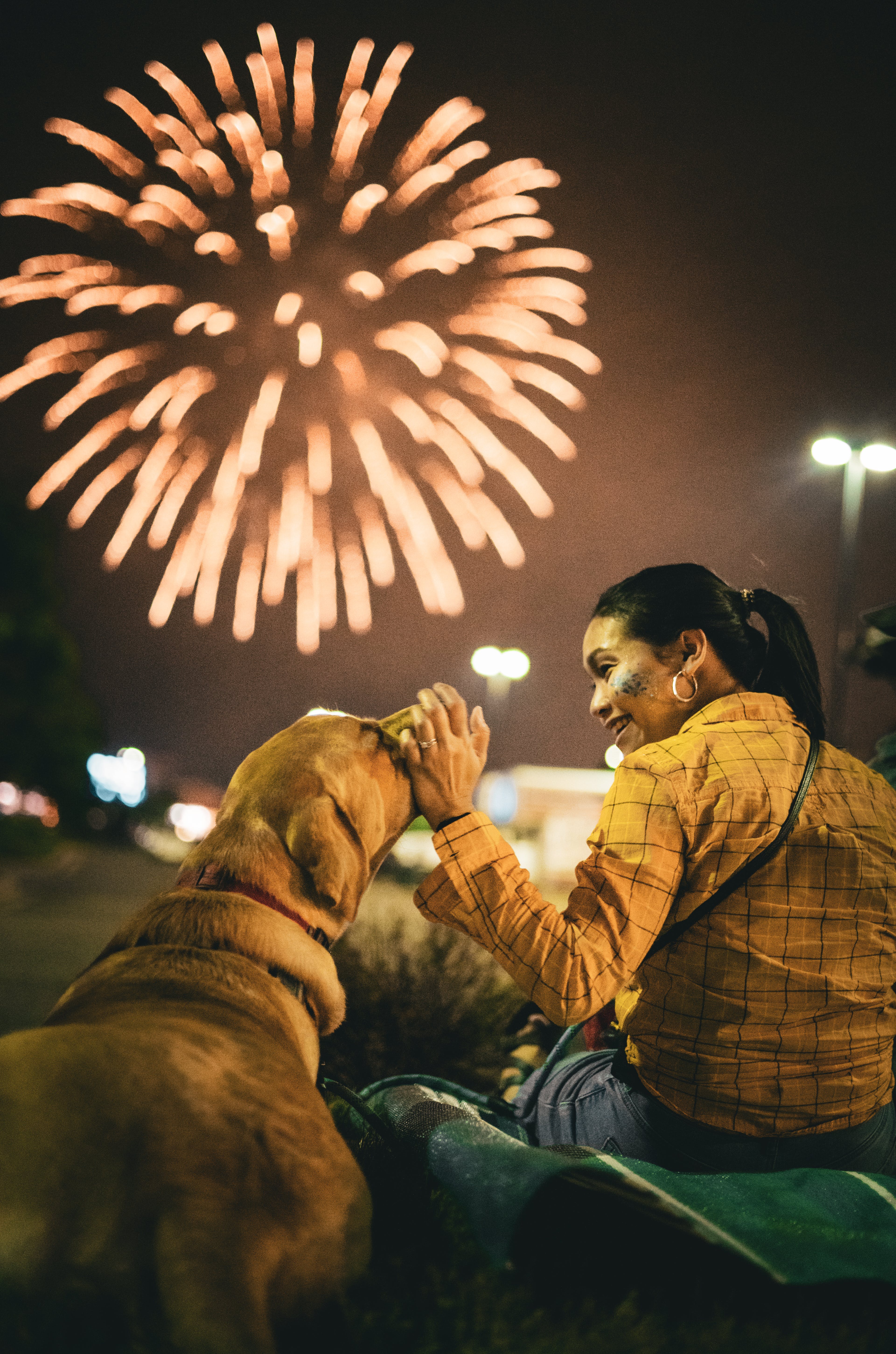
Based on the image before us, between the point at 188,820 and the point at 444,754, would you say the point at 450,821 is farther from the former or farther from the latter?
the point at 188,820

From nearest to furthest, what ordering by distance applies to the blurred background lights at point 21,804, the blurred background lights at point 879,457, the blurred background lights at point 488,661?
1. the blurred background lights at point 879,457
2. the blurred background lights at point 488,661
3. the blurred background lights at point 21,804

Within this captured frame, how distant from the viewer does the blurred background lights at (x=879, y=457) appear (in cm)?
1088

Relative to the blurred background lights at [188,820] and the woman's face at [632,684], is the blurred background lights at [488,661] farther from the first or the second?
the blurred background lights at [188,820]

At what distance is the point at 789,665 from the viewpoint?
2.66 meters

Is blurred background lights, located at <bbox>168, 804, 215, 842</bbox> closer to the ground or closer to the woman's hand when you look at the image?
the woman's hand

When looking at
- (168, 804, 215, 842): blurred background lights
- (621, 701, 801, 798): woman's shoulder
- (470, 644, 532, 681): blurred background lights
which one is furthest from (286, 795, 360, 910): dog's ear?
(168, 804, 215, 842): blurred background lights

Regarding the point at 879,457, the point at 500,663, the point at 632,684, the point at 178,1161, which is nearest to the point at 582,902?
the point at 632,684

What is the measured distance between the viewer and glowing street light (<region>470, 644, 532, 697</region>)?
16.8 metres

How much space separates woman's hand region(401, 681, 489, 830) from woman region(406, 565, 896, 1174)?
47mm

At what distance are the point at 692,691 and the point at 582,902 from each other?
0.84 meters

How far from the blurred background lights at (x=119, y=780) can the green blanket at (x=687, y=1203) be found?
43.4 metres

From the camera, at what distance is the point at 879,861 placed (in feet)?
7.07

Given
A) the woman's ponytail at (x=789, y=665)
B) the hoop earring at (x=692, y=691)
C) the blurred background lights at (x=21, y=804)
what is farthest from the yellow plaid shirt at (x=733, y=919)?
the blurred background lights at (x=21, y=804)

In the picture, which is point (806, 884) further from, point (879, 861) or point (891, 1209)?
point (891, 1209)
